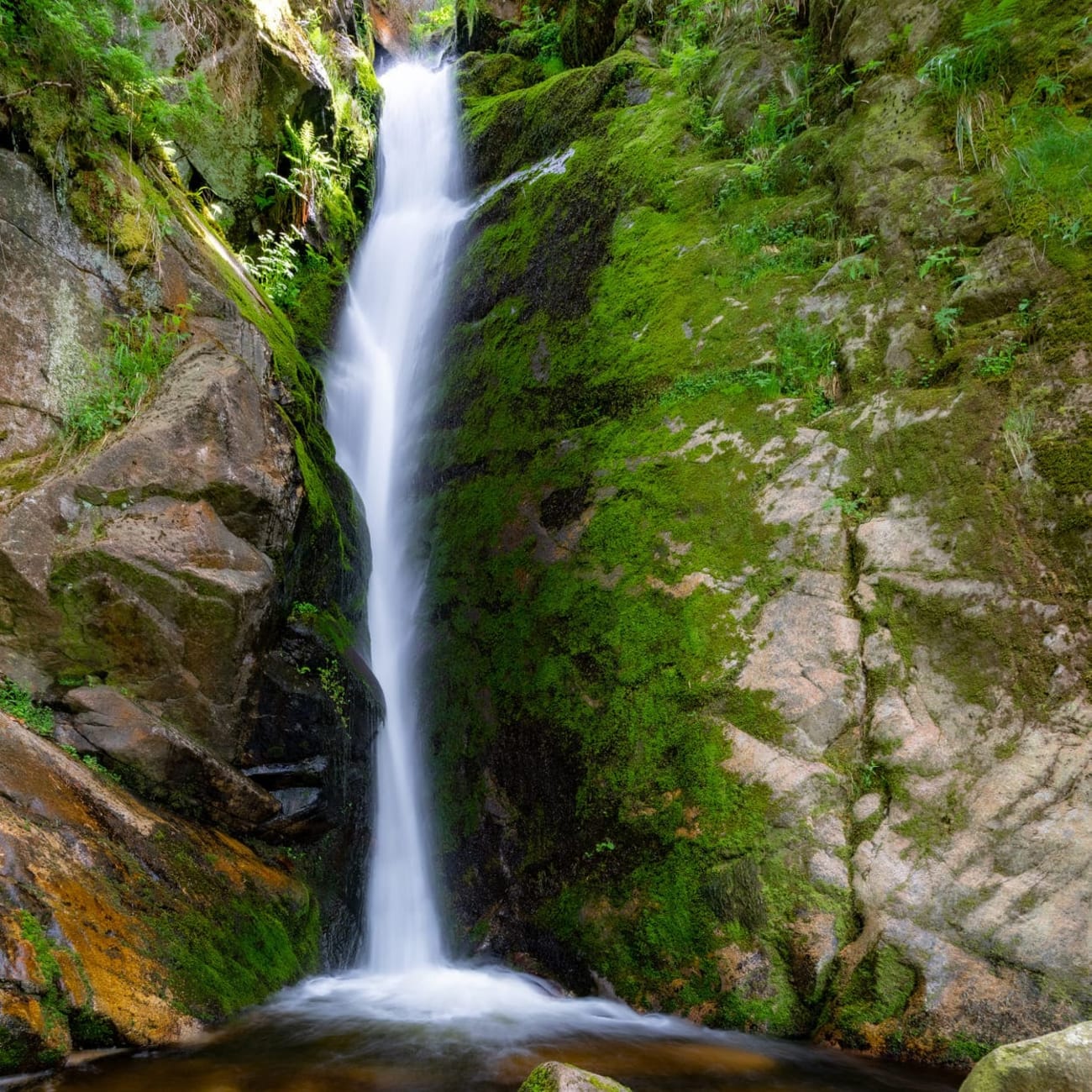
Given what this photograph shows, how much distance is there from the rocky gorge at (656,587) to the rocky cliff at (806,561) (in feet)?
0.10

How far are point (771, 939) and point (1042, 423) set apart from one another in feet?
11.6

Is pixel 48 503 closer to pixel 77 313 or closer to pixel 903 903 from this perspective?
pixel 77 313

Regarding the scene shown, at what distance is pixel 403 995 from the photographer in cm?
471

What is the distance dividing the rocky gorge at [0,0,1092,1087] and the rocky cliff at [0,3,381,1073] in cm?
3

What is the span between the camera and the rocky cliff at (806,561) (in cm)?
392

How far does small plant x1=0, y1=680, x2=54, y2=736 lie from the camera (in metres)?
3.92

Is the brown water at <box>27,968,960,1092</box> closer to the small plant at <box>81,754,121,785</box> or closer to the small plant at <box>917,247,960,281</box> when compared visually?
the small plant at <box>81,754,121,785</box>

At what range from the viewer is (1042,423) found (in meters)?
4.31

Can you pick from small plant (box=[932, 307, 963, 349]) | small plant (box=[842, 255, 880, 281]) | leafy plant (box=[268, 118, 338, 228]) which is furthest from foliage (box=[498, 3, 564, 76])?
small plant (box=[932, 307, 963, 349])

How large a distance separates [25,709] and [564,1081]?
3.55 m

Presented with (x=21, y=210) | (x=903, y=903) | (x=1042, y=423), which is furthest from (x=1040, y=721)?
(x=21, y=210)

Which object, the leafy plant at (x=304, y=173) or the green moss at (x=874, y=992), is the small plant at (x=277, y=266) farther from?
the green moss at (x=874, y=992)

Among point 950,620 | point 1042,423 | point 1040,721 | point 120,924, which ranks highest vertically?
point 1042,423

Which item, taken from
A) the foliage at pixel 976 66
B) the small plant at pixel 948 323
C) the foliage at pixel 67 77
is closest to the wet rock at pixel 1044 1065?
the small plant at pixel 948 323
